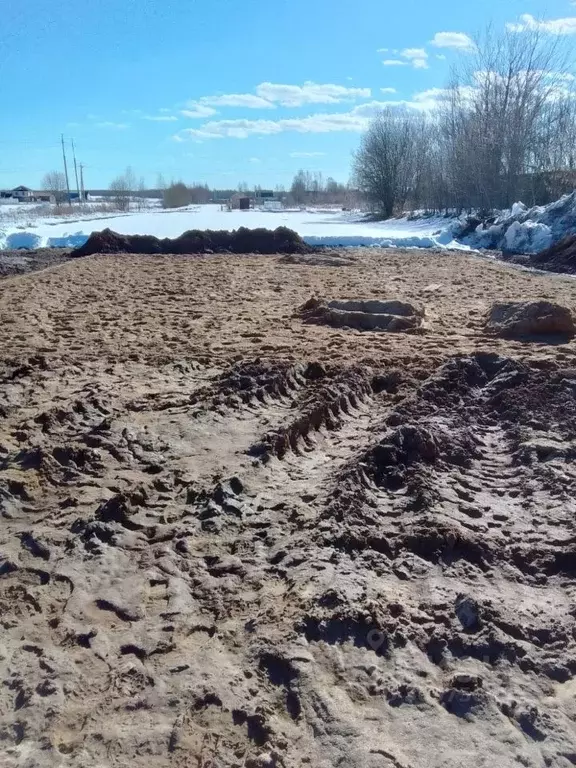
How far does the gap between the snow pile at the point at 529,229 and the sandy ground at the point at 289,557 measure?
1347cm

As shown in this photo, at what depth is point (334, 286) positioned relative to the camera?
12531 mm

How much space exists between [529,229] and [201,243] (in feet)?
30.4

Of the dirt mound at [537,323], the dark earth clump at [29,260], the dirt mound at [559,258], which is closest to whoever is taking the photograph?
the dirt mound at [537,323]

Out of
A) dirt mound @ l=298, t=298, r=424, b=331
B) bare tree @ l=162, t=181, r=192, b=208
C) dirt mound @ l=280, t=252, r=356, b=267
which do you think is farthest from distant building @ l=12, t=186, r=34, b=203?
dirt mound @ l=298, t=298, r=424, b=331

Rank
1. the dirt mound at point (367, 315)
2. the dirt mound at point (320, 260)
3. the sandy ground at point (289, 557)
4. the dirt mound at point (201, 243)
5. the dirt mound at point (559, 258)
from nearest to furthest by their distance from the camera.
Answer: the sandy ground at point (289, 557) < the dirt mound at point (367, 315) < the dirt mound at point (559, 258) < the dirt mound at point (320, 260) < the dirt mound at point (201, 243)

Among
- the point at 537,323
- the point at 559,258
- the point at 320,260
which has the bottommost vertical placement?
the point at 537,323

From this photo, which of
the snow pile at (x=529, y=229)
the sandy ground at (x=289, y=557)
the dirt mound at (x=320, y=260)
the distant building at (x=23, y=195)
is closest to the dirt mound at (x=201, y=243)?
the dirt mound at (x=320, y=260)

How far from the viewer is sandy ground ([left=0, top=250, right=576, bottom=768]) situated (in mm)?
2715

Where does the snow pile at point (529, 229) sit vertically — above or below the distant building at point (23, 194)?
below

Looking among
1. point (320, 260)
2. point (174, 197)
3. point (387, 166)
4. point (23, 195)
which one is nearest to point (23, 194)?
point (23, 195)

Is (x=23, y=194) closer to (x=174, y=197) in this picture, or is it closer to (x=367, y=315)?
(x=174, y=197)

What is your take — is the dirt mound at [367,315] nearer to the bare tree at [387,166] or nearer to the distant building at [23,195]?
the bare tree at [387,166]

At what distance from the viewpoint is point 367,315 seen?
9.24 m

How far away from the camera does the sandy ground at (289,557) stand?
8.91 ft
